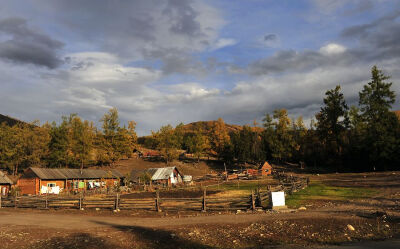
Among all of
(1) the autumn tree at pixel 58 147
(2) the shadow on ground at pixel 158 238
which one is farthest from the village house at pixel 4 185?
(2) the shadow on ground at pixel 158 238

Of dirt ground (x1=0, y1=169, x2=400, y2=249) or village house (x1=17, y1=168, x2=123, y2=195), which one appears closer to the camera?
dirt ground (x1=0, y1=169, x2=400, y2=249)

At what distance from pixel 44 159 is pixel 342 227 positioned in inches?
2982

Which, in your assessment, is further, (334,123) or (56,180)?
(334,123)

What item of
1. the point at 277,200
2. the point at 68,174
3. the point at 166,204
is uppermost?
the point at 68,174

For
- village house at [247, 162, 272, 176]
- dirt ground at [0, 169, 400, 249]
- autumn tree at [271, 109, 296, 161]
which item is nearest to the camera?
dirt ground at [0, 169, 400, 249]

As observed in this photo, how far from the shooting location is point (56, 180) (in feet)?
172

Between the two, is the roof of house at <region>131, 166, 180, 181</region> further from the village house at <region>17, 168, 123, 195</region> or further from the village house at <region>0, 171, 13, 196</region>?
the village house at <region>0, 171, 13, 196</region>

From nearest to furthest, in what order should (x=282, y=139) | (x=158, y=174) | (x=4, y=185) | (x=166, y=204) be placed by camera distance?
(x=166, y=204)
(x=4, y=185)
(x=158, y=174)
(x=282, y=139)

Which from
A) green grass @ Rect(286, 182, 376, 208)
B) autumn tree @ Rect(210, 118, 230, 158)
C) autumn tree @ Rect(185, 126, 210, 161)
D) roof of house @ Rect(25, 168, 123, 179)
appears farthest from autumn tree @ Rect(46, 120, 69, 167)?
green grass @ Rect(286, 182, 376, 208)

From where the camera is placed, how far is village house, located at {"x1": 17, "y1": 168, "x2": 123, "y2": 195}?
161ft

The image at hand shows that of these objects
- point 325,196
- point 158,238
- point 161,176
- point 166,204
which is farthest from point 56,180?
point 325,196

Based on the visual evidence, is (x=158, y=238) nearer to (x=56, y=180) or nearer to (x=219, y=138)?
(x=56, y=180)

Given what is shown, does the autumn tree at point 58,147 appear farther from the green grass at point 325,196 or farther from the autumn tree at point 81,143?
the green grass at point 325,196

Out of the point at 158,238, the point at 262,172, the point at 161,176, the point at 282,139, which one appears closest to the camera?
the point at 158,238
